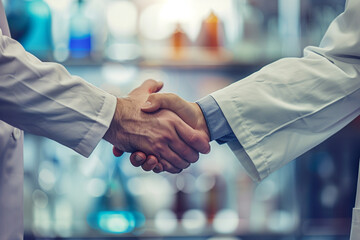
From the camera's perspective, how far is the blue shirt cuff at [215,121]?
4.43ft

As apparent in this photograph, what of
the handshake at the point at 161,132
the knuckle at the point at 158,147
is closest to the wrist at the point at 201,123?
the handshake at the point at 161,132

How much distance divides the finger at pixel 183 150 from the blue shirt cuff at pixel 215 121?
0.25 feet

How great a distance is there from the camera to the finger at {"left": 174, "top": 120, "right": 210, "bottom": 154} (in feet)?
4.55

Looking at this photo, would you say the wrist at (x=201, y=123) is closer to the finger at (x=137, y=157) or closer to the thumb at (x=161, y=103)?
the thumb at (x=161, y=103)

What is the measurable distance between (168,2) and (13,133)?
1257 millimetres

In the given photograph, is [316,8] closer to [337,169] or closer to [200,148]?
[337,169]

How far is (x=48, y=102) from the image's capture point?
3.89 feet

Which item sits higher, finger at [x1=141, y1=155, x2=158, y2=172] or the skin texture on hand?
the skin texture on hand

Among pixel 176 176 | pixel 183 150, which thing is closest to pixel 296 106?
pixel 183 150

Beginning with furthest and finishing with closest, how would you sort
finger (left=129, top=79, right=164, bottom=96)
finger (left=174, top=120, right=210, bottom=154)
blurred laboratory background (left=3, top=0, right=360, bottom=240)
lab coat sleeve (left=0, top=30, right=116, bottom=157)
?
1. blurred laboratory background (left=3, top=0, right=360, bottom=240)
2. finger (left=129, top=79, right=164, bottom=96)
3. finger (left=174, top=120, right=210, bottom=154)
4. lab coat sleeve (left=0, top=30, right=116, bottom=157)

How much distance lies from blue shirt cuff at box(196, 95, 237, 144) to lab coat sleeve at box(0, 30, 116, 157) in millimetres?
259

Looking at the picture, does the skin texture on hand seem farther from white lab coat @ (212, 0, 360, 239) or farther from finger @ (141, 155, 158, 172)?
white lab coat @ (212, 0, 360, 239)

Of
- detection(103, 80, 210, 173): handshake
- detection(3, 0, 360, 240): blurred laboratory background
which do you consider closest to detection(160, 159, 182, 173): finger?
detection(103, 80, 210, 173): handshake

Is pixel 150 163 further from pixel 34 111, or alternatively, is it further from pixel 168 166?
pixel 34 111
